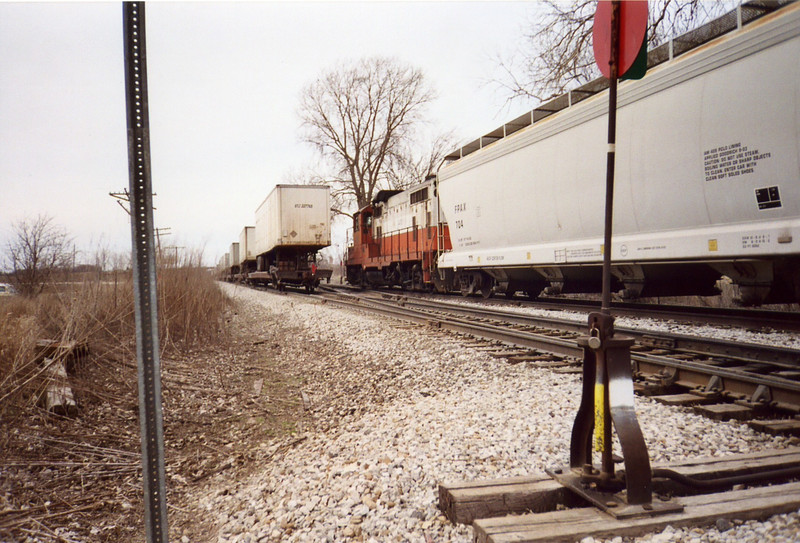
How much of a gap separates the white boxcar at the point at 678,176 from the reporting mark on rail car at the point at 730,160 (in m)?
0.01

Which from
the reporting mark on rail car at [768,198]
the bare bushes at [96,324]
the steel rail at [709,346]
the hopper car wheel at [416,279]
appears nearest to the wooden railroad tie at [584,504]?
the steel rail at [709,346]

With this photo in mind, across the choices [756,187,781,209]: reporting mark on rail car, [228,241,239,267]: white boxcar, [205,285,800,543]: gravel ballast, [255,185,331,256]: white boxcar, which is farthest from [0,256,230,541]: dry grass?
[228,241,239,267]: white boxcar

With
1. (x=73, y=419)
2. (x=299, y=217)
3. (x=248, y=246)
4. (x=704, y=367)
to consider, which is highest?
(x=299, y=217)

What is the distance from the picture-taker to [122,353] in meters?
6.61

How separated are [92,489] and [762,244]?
275 inches

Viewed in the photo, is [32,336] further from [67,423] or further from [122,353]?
[122,353]

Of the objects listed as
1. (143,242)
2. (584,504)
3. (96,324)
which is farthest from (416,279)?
(143,242)

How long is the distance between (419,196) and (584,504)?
50.2ft

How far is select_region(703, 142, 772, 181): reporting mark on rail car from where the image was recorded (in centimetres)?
591

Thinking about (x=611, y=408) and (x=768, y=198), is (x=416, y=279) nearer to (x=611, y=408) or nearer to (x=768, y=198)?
(x=768, y=198)

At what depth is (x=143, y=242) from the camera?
168 centimetres

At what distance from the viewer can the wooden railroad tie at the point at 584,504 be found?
189 centimetres

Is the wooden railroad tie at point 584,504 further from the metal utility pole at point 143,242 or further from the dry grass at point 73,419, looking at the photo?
the dry grass at point 73,419

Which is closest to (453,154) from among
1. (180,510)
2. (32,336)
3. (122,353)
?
(122,353)
